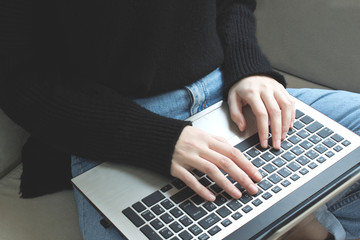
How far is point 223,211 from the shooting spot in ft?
1.84

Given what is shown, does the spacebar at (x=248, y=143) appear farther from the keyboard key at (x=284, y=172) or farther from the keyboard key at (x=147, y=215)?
the keyboard key at (x=147, y=215)

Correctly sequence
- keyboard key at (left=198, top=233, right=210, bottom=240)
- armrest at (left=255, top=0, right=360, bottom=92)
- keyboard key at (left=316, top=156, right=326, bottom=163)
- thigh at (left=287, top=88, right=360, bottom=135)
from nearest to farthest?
1. keyboard key at (left=198, top=233, right=210, bottom=240)
2. keyboard key at (left=316, top=156, right=326, bottom=163)
3. thigh at (left=287, top=88, right=360, bottom=135)
4. armrest at (left=255, top=0, right=360, bottom=92)

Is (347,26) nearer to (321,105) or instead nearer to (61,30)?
(321,105)

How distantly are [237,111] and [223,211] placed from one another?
0.69ft

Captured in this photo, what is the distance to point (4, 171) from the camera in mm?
847

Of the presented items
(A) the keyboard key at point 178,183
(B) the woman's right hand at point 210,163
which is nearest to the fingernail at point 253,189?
(B) the woman's right hand at point 210,163

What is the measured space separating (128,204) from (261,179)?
20 centimetres

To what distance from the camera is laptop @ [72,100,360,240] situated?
0.54m

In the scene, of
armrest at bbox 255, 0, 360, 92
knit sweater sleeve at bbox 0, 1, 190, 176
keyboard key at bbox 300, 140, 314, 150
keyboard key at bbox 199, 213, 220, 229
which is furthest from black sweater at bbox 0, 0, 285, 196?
armrest at bbox 255, 0, 360, 92

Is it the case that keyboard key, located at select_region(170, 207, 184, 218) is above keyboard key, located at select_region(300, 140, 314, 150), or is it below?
below

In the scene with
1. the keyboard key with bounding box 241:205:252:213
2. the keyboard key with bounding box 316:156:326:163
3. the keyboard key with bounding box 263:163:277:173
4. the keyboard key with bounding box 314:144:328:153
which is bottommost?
the keyboard key with bounding box 241:205:252:213

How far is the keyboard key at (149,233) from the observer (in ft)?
1.75

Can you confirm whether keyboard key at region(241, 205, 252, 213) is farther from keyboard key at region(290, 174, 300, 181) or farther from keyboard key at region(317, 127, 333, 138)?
keyboard key at region(317, 127, 333, 138)

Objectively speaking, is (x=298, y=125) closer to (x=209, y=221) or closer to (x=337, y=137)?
(x=337, y=137)
